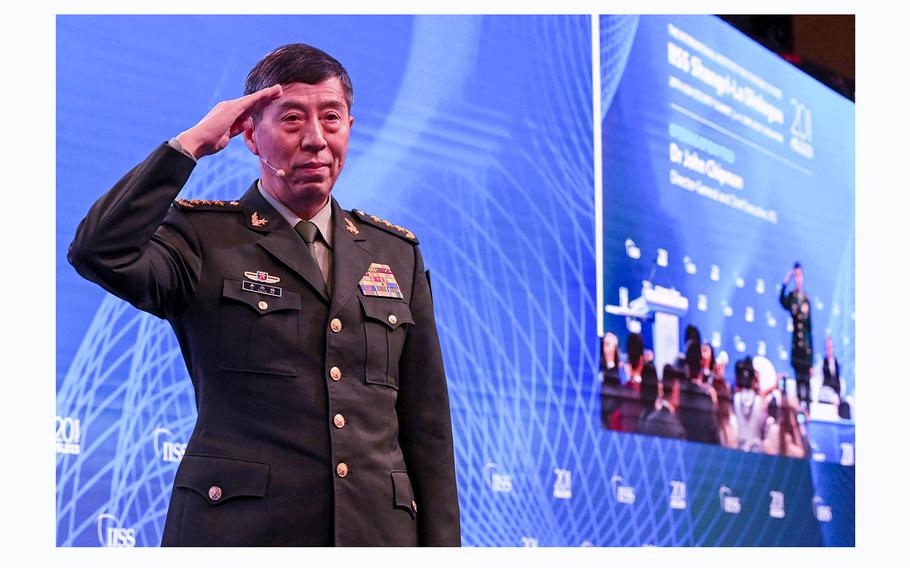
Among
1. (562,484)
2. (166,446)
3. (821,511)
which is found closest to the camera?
(166,446)

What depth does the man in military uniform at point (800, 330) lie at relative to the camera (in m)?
5.15

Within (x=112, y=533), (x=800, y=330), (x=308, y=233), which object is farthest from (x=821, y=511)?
(x=308, y=233)

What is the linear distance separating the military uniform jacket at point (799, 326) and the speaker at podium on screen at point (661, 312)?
28.9 inches

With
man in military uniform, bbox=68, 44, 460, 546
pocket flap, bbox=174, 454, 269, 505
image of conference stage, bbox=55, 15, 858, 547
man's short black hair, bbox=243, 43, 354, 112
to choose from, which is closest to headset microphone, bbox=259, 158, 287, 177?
man in military uniform, bbox=68, 44, 460, 546

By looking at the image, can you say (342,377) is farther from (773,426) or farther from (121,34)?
(773,426)

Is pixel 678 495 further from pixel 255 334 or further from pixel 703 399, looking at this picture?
pixel 255 334

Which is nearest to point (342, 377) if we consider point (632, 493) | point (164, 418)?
Result: point (164, 418)

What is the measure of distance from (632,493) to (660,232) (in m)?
1.03

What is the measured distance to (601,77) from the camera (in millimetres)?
4477

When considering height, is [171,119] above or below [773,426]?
above

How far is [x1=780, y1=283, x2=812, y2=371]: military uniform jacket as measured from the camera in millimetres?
5164

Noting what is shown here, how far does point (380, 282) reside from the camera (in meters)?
2.14

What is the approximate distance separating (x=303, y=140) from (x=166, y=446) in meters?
1.46

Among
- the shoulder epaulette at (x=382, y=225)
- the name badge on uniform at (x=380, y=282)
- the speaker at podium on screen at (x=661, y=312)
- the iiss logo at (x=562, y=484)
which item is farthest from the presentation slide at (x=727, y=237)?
the name badge on uniform at (x=380, y=282)
